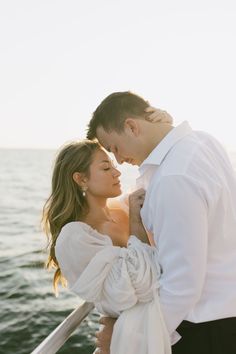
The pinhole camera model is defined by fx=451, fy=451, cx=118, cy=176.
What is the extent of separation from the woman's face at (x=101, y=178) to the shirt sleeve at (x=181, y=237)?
1064mm

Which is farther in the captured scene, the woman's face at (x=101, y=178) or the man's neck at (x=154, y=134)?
the woman's face at (x=101, y=178)

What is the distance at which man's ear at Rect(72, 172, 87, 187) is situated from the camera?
2.95 m

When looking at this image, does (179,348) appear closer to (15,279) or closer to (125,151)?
(125,151)

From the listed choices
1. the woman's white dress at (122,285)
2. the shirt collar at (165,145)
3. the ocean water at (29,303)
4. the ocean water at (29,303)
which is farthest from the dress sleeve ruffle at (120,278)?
the ocean water at (29,303)

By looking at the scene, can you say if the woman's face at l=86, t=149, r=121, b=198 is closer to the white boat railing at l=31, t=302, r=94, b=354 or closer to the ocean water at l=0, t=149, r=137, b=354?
the ocean water at l=0, t=149, r=137, b=354

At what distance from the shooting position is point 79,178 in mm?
2963

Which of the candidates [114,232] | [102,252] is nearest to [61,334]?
[102,252]

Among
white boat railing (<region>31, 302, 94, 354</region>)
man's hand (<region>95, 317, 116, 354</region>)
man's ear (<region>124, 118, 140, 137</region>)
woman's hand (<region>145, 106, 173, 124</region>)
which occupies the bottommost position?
man's hand (<region>95, 317, 116, 354</region>)

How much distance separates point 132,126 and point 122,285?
0.77m

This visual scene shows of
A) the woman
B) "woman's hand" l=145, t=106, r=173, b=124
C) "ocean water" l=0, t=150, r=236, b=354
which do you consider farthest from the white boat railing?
"ocean water" l=0, t=150, r=236, b=354

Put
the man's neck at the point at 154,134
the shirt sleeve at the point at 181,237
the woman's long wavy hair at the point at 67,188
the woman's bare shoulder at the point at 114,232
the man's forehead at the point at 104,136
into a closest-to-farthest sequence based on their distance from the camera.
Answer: the shirt sleeve at the point at 181,237
the man's neck at the point at 154,134
the man's forehead at the point at 104,136
the woman's bare shoulder at the point at 114,232
the woman's long wavy hair at the point at 67,188

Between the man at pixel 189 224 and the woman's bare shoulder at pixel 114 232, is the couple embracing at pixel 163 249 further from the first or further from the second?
the woman's bare shoulder at pixel 114 232

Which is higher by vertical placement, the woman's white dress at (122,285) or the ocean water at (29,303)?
the woman's white dress at (122,285)

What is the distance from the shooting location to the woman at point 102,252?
Result: 2.02m
